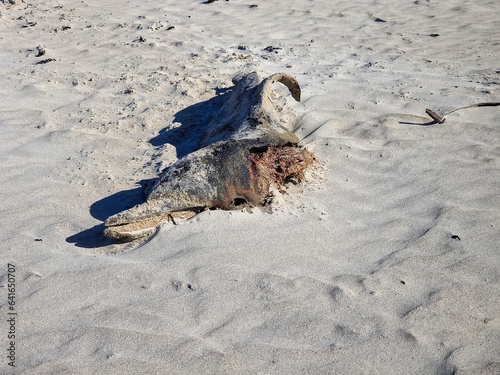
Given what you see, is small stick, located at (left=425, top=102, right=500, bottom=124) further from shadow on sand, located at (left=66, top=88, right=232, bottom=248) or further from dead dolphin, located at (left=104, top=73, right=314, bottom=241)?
shadow on sand, located at (left=66, top=88, right=232, bottom=248)

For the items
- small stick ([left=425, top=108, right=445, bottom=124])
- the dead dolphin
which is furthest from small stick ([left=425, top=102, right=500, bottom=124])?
the dead dolphin

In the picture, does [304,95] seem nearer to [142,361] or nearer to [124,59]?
[124,59]

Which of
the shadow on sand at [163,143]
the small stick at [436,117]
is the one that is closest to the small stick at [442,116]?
the small stick at [436,117]

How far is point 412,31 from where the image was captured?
19.3 ft

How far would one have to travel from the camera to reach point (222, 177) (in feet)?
8.92

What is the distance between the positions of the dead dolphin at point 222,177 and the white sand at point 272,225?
0.39 feet

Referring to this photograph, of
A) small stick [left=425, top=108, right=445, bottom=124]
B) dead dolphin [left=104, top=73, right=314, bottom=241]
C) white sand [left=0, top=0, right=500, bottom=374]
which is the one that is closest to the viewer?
white sand [left=0, top=0, right=500, bottom=374]

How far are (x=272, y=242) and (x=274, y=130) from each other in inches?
38.3

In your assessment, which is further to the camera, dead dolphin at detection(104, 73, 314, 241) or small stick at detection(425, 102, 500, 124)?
small stick at detection(425, 102, 500, 124)

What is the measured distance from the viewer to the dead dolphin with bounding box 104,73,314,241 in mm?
2602

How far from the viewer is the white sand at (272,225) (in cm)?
188

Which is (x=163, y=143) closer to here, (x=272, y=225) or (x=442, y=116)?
(x=272, y=225)

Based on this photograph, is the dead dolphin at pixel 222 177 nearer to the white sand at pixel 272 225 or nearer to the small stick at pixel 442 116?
the white sand at pixel 272 225

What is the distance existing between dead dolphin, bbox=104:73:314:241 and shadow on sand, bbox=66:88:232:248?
0.87 ft
